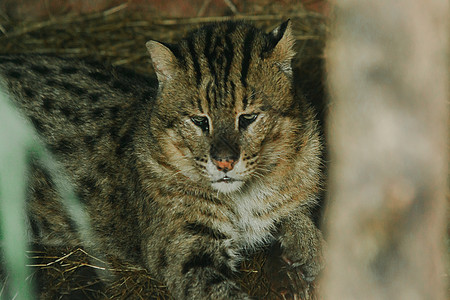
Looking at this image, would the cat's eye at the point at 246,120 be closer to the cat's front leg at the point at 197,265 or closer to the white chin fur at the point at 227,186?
the white chin fur at the point at 227,186

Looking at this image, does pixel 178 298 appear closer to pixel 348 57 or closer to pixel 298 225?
pixel 298 225

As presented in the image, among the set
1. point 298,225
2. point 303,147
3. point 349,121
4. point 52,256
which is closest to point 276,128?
point 303,147

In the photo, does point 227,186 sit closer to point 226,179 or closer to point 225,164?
point 226,179

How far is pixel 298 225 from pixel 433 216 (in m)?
3.20

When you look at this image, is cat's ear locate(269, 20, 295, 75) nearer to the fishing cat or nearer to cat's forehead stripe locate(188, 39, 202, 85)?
the fishing cat

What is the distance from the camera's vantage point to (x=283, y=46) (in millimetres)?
5023

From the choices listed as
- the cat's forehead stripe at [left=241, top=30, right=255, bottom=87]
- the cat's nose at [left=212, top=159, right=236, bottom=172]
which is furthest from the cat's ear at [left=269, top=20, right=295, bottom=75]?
the cat's nose at [left=212, top=159, right=236, bottom=172]

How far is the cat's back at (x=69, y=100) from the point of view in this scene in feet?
18.8

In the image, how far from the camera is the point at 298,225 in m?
5.50

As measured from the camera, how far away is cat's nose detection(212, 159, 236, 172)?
180 inches

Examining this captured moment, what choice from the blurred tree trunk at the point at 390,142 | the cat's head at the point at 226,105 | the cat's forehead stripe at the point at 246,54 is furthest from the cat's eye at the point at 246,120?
the blurred tree trunk at the point at 390,142

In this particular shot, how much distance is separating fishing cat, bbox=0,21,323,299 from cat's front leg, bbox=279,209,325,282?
0.03 ft

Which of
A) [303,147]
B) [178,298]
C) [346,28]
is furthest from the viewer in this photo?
[303,147]

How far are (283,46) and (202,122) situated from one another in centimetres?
89
